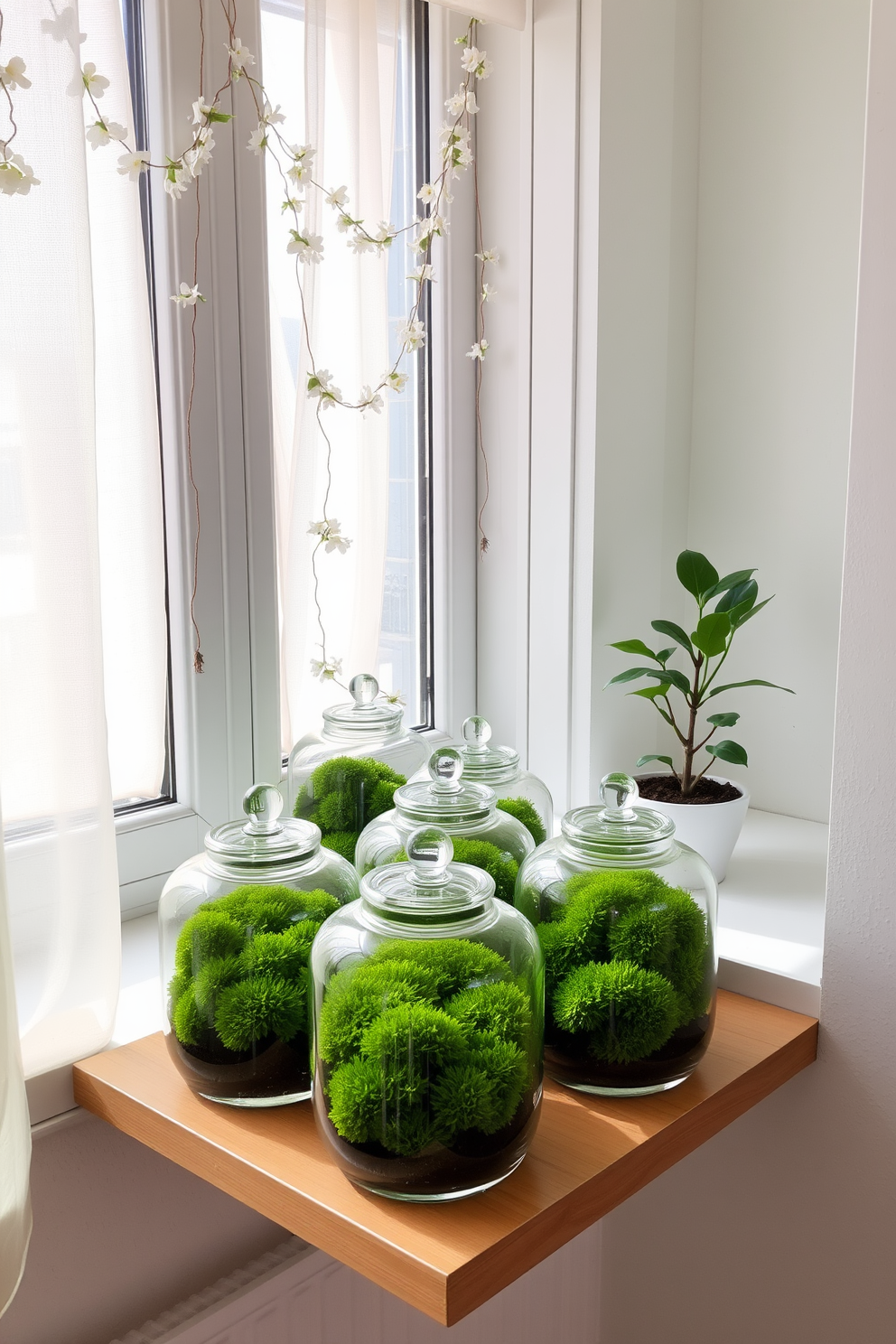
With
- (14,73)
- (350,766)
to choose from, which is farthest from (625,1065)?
(14,73)

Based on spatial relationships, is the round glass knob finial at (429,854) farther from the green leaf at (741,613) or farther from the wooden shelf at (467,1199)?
the green leaf at (741,613)

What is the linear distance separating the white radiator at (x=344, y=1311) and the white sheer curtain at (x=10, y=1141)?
1.17 feet

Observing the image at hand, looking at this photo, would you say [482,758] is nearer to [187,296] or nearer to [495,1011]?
[495,1011]

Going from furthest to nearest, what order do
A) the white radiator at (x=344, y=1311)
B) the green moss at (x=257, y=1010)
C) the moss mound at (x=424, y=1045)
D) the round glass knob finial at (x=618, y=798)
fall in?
the white radiator at (x=344, y=1311) → the round glass knob finial at (x=618, y=798) → the green moss at (x=257, y=1010) → the moss mound at (x=424, y=1045)

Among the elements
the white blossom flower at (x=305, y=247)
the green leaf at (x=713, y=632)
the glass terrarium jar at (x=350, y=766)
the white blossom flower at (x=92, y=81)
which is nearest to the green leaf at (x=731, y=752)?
the green leaf at (x=713, y=632)

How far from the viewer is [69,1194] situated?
104 centimetres

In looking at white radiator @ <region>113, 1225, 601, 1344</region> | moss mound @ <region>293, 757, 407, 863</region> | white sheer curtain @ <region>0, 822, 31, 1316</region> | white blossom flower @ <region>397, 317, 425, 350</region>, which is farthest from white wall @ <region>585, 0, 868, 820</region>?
white sheer curtain @ <region>0, 822, 31, 1316</region>

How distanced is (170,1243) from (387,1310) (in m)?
0.29

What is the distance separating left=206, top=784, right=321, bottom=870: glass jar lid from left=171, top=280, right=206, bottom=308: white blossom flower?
49 cm

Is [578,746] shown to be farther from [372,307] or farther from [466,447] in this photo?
[372,307]

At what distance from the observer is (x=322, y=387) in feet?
4.25

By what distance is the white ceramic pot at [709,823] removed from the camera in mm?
1359

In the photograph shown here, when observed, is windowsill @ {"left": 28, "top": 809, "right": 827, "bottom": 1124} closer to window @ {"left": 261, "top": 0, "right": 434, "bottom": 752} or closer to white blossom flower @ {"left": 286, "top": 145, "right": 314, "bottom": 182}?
window @ {"left": 261, "top": 0, "right": 434, "bottom": 752}

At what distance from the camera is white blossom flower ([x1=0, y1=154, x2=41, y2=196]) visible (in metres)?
0.83
